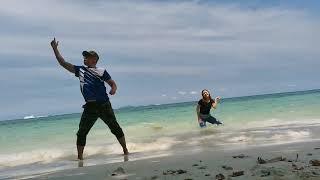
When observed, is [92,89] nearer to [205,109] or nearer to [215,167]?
[215,167]

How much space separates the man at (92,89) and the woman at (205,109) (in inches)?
290

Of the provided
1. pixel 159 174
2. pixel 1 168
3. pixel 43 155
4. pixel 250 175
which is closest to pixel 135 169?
pixel 159 174

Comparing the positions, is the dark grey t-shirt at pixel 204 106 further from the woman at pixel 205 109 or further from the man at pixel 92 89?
the man at pixel 92 89

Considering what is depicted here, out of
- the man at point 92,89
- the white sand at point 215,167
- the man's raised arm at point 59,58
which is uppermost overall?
the man's raised arm at point 59,58

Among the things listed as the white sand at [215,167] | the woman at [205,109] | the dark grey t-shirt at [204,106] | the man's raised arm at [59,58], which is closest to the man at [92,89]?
the man's raised arm at [59,58]

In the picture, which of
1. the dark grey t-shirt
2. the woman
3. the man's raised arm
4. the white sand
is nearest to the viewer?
the white sand

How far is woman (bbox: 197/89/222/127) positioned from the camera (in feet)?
50.2

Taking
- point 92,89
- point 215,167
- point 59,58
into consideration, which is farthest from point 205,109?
point 215,167

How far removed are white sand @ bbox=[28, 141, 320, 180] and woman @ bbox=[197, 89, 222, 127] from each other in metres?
7.78

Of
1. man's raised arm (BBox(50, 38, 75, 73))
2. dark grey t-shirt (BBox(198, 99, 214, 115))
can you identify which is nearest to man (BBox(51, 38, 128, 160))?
man's raised arm (BBox(50, 38, 75, 73))

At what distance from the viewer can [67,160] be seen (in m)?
8.50

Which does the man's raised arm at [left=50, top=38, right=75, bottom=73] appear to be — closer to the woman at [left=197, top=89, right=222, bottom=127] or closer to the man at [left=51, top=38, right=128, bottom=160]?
the man at [left=51, top=38, right=128, bottom=160]

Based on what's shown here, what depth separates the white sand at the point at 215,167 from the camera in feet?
16.5

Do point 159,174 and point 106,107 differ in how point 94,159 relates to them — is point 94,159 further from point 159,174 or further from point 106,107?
point 159,174
